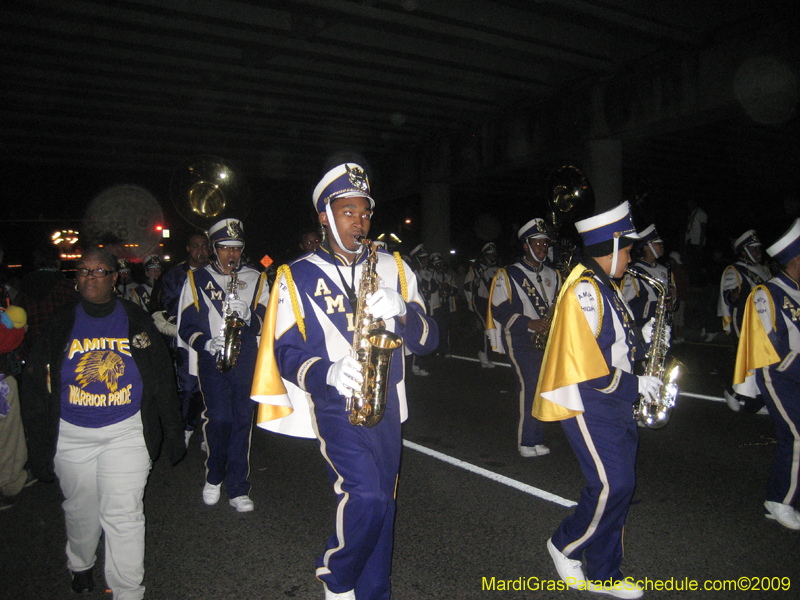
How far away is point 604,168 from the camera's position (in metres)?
13.3

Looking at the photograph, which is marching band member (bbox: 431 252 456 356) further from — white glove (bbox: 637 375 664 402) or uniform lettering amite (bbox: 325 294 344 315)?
uniform lettering amite (bbox: 325 294 344 315)

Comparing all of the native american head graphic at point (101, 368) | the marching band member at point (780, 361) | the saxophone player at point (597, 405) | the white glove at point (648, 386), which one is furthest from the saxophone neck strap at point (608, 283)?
the native american head graphic at point (101, 368)

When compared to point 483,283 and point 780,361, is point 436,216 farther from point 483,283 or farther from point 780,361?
point 780,361

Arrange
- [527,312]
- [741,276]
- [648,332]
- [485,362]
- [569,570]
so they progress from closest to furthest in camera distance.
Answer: [569,570]
[648,332]
[527,312]
[741,276]
[485,362]

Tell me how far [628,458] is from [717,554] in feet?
4.06

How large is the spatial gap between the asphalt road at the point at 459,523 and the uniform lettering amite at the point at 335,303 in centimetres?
177

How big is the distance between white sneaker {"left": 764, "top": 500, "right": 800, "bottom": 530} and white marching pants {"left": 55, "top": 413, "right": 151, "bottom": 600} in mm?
4134

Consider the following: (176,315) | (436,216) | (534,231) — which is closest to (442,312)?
(534,231)

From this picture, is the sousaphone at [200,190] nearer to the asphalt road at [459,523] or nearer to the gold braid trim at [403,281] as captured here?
the asphalt road at [459,523]

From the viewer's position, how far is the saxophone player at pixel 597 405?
3.18 metres

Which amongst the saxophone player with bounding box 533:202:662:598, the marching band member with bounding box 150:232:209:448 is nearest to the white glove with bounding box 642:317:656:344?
the saxophone player with bounding box 533:202:662:598

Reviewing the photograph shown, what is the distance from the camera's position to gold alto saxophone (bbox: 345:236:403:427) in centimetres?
267

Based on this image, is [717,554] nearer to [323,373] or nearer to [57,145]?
[323,373]

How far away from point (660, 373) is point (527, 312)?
195 centimetres
